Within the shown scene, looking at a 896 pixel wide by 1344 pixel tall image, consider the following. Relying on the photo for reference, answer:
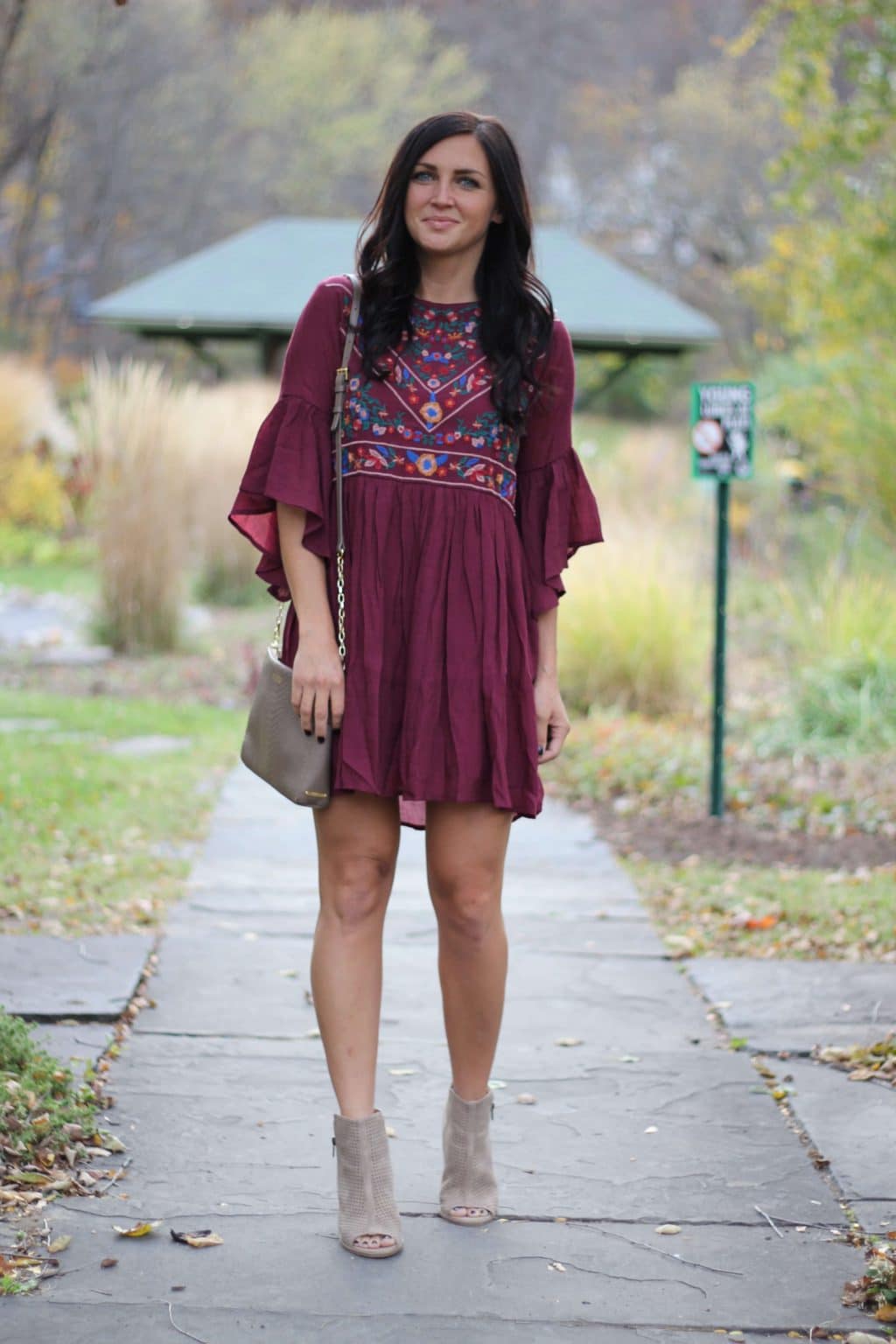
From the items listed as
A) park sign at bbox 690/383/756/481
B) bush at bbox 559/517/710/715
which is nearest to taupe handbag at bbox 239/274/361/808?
park sign at bbox 690/383/756/481

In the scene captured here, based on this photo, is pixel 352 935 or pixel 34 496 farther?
pixel 34 496

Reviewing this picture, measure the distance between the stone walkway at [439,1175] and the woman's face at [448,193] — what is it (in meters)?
1.64

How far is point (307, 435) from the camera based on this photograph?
2.55 m

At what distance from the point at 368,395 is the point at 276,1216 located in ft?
4.54

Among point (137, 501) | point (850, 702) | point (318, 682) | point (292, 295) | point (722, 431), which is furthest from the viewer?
point (292, 295)

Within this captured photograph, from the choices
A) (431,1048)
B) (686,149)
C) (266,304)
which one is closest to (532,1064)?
(431,1048)

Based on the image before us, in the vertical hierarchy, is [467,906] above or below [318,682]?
below

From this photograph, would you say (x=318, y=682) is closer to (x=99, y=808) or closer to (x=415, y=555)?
(x=415, y=555)

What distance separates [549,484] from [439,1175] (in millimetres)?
1279

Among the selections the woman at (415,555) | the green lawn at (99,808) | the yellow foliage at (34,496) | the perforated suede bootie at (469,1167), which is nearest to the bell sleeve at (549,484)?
the woman at (415,555)

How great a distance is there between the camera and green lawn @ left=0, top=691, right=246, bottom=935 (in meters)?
4.71

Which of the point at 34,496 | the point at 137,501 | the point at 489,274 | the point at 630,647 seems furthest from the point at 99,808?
the point at 34,496

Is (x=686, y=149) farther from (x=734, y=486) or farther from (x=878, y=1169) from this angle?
(x=878, y=1169)

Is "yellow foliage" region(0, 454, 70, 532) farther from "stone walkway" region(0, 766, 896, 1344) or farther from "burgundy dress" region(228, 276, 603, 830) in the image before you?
"burgundy dress" region(228, 276, 603, 830)
